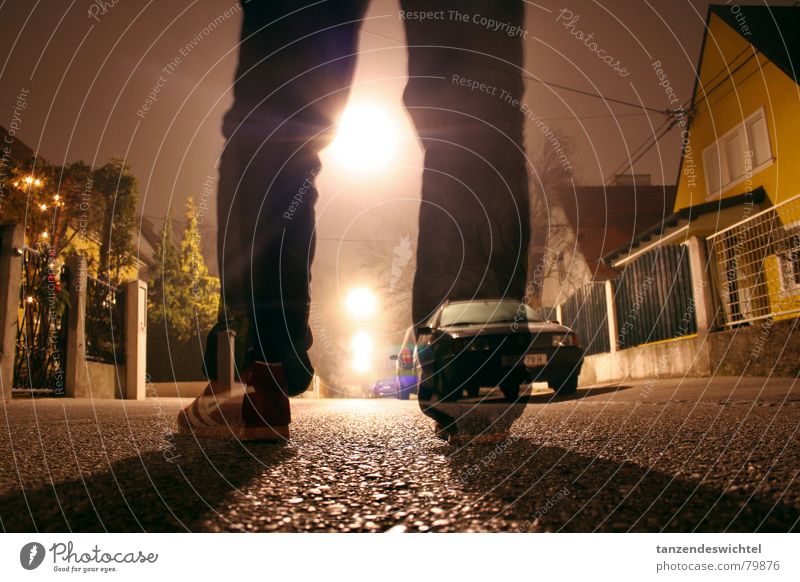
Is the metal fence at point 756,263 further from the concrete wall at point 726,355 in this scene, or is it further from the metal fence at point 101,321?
the metal fence at point 101,321

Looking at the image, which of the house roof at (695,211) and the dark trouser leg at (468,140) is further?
the house roof at (695,211)

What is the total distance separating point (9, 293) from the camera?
20.1 ft

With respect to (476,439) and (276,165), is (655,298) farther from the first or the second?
(276,165)

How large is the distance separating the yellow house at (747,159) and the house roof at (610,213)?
15.4 feet

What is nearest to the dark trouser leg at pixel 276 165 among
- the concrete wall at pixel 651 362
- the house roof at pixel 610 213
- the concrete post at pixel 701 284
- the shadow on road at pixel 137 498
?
the shadow on road at pixel 137 498

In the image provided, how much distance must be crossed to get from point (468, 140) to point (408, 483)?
96.9 inches

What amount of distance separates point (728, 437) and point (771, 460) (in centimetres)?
49

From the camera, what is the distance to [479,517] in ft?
3.24

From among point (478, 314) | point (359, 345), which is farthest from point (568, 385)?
point (359, 345)

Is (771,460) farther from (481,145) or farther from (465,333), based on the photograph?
(465,333)

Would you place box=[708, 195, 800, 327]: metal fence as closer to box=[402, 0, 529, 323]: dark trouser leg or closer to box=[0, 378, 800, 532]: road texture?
box=[402, 0, 529, 323]: dark trouser leg

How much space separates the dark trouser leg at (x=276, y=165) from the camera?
2174 mm

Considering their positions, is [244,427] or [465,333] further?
[465,333]
